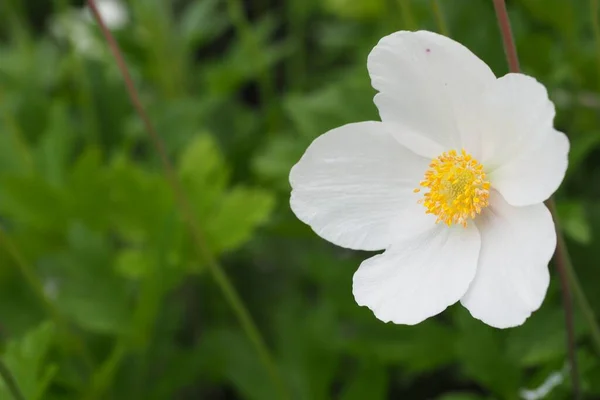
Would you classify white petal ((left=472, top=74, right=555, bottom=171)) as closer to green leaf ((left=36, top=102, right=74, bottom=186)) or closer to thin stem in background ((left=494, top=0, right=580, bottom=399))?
thin stem in background ((left=494, top=0, right=580, bottom=399))

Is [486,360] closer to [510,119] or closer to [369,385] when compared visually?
[369,385]

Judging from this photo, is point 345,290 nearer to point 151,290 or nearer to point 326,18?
point 151,290

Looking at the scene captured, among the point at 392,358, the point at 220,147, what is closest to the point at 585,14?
the point at 392,358

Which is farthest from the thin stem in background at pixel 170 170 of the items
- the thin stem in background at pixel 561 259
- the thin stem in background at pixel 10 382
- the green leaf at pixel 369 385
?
the thin stem in background at pixel 561 259

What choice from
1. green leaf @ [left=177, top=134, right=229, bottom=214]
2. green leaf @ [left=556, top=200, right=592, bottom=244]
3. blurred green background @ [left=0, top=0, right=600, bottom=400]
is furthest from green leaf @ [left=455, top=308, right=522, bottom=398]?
green leaf @ [left=177, top=134, right=229, bottom=214]

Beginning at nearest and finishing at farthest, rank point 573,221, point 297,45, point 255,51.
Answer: point 573,221
point 255,51
point 297,45

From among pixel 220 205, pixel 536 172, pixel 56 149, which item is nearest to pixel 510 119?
pixel 536 172

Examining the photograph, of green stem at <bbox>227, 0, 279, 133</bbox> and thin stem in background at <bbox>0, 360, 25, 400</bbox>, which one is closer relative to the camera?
thin stem in background at <bbox>0, 360, 25, 400</bbox>
